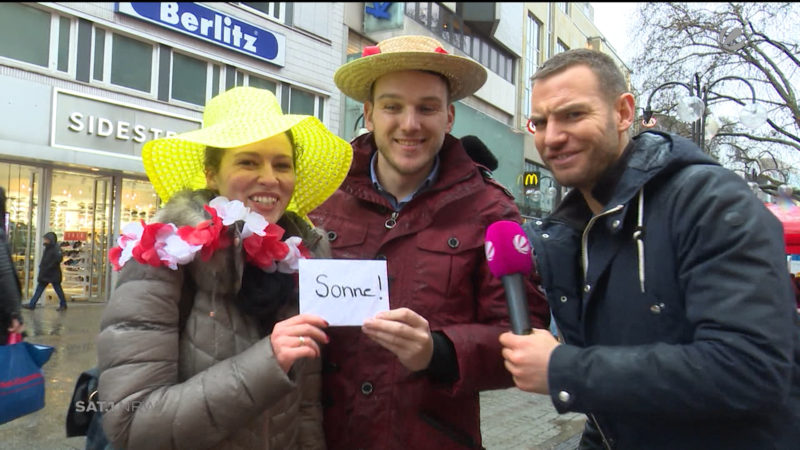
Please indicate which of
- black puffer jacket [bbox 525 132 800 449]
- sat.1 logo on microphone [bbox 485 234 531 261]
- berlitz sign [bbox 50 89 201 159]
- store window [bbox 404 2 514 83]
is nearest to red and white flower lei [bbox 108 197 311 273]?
sat.1 logo on microphone [bbox 485 234 531 261]

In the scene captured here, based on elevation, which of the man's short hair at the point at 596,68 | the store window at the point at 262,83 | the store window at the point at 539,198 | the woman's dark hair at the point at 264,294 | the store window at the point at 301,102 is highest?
the store window at the point at 262,83

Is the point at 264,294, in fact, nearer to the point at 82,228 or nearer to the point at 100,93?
the point at 100,93

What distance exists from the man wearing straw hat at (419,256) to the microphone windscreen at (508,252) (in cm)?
35

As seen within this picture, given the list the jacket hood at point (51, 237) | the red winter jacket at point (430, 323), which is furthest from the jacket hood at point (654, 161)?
the jacket hood at point (51, 237)

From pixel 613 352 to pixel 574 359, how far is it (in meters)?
0.10

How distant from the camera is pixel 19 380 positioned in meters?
3.30

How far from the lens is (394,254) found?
7.14 feet

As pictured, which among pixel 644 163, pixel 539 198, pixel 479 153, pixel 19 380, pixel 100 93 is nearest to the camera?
pixel 644 163

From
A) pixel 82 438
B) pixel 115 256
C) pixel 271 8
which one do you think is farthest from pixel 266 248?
pixel 271 8

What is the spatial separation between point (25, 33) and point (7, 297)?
925 centimetres

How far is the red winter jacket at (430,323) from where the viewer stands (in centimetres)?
205

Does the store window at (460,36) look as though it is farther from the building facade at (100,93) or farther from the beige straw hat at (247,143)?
the beige straw hat at (247,143)

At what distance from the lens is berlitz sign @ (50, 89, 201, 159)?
11.5 m

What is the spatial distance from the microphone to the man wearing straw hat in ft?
1.08
